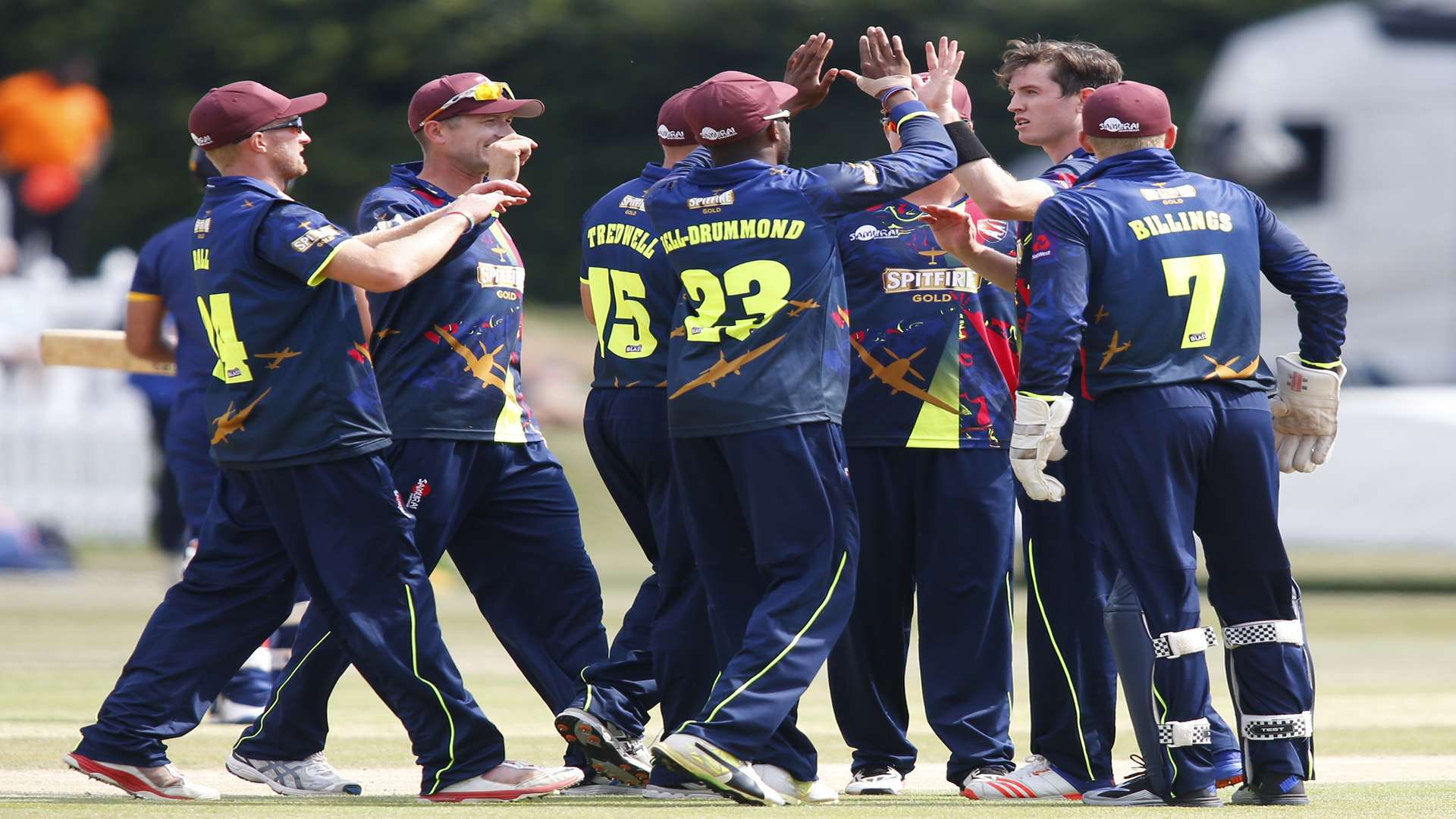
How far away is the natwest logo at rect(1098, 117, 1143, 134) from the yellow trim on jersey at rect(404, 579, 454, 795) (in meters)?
2.71

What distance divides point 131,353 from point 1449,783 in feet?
19.6

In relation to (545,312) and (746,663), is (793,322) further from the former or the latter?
(545,312)

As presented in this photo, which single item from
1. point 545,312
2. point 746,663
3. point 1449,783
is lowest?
point 545,312

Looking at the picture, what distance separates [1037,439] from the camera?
22.3 feet

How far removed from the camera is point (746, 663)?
6.81 m

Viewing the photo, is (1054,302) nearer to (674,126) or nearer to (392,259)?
(674,126)

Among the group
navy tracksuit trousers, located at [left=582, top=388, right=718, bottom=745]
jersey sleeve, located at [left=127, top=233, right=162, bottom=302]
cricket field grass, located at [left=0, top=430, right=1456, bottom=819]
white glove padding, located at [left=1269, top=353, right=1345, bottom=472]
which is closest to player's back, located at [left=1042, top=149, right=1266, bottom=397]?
white glove padding, located at [left=1269, top=353, right=1345, bottom=472]

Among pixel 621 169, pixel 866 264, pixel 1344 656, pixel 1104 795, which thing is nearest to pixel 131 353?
pixel 866 264

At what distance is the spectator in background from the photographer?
3141 centimetres

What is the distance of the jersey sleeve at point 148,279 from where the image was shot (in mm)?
9867

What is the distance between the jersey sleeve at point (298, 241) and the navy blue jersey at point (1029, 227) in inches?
87.1

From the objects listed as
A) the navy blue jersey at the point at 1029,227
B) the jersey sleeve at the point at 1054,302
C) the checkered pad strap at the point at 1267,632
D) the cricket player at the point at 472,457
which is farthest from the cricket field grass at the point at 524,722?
the jersey sleeve at the point at 1054,302

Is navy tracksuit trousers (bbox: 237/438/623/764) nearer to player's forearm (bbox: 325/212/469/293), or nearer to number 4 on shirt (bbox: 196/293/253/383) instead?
number 4 on shirt (bbox: 196/293/253/383)

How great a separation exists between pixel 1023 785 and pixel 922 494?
41.4 inches
